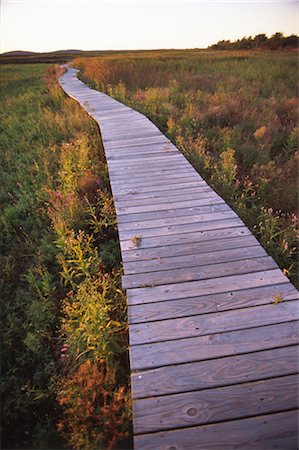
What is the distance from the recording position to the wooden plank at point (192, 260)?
10.5 ft

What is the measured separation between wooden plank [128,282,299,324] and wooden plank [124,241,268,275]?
0.47 metres

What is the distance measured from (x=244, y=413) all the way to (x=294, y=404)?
349 mm

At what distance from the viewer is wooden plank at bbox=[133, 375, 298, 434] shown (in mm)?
1974

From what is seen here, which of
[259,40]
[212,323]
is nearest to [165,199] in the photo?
[212,323]

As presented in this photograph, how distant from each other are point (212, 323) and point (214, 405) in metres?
0.67

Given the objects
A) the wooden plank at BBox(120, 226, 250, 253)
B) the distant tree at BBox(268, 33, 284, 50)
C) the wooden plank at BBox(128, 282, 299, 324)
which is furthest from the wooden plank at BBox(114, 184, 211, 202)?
the distant tree at BBox(268, 33, 284, 50)

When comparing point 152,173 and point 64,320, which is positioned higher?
point 152,173

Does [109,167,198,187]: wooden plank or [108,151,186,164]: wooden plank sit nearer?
[109,167,198,187]: wooden plank

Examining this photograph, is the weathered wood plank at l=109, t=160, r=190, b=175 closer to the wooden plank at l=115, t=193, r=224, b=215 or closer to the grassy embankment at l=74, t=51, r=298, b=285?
the grassy embankment at l=74, t=51, r=298, b=285

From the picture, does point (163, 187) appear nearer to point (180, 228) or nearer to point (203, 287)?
point (180, 228)

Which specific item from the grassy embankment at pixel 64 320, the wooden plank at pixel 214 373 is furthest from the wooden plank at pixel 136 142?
the wooden plank at pixel 214 373

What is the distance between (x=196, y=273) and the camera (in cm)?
311

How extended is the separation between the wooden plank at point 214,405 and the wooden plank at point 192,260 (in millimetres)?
1308

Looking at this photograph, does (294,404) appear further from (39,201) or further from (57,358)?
(39,201)
